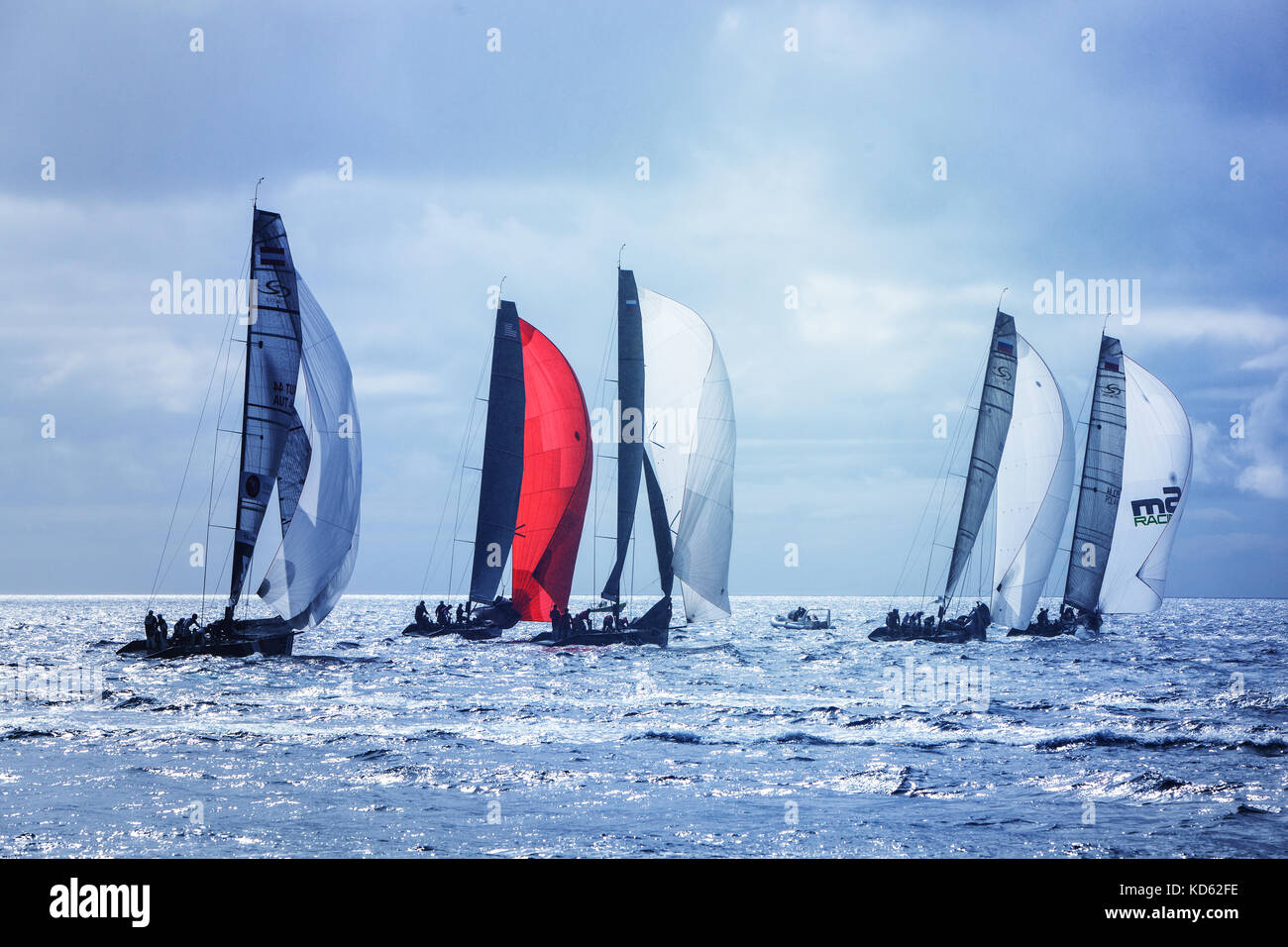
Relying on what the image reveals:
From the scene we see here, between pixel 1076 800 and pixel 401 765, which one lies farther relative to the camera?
pixel 401 765

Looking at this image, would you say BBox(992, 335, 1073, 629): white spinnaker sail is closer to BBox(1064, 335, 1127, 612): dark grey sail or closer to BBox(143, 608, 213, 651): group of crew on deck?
BBox(1064, 335, 1127, 612): dark grey sail

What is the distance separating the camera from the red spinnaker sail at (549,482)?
160ft

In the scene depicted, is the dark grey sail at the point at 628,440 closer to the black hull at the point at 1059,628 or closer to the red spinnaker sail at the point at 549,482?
the red spinnaker sail at the point at 549,482

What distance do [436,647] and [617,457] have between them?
48.1 ft

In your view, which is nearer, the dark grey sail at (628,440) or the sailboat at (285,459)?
the sailboat at (285,459)

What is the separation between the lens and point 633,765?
1834cm

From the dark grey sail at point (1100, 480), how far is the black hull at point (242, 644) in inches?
1639

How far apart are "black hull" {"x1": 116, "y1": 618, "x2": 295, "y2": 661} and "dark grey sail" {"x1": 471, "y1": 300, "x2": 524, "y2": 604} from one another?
12.3 m
